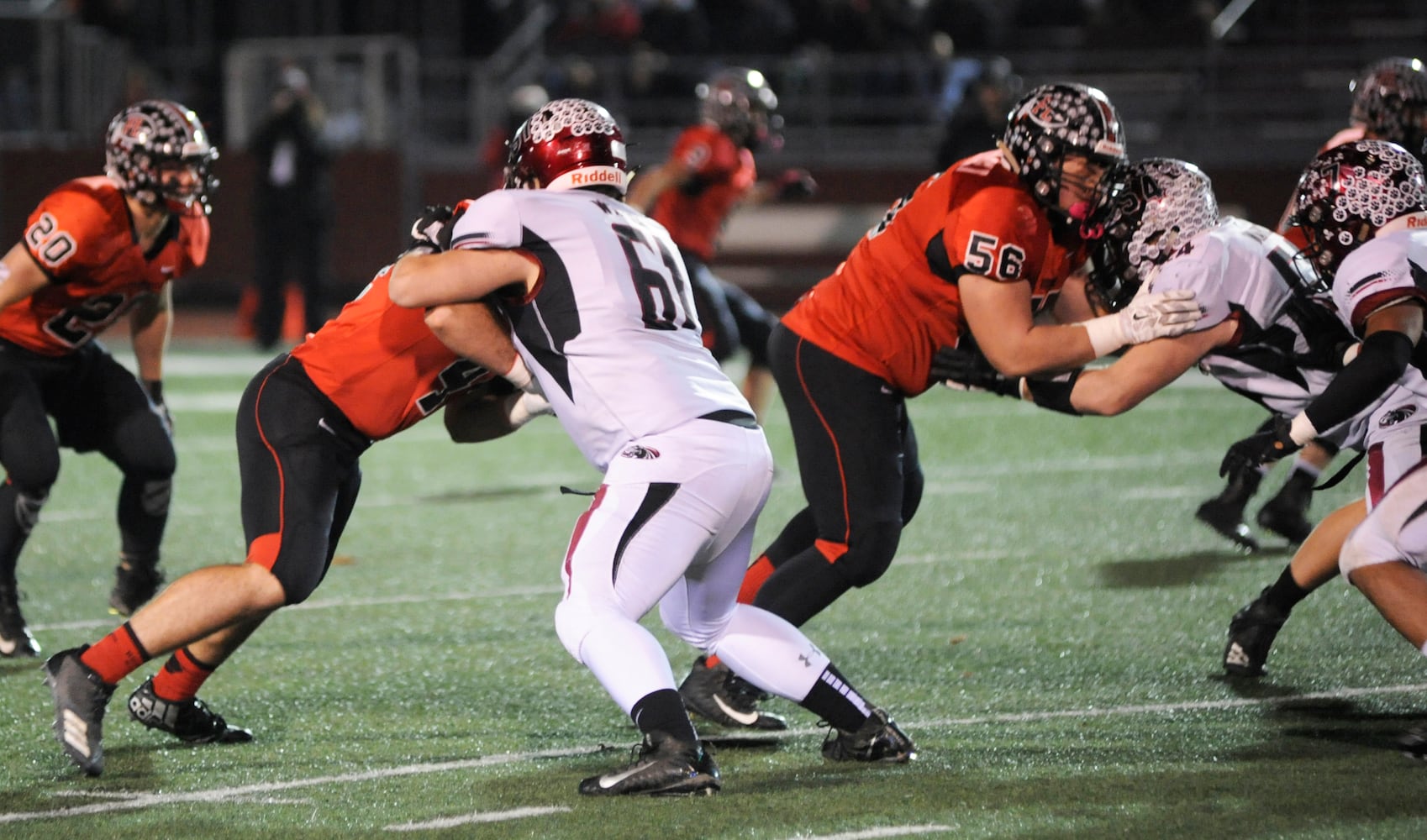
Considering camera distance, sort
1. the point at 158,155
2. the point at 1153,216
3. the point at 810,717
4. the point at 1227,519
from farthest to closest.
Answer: the point at 1227,519, the point at 158,155, the point at 810,717, the point at 1153,216

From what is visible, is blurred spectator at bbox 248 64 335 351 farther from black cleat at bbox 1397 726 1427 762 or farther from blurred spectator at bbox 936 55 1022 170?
black cleat at bbox 1397 726 1427 762

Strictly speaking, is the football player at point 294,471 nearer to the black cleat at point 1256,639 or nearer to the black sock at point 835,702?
the black sock at point 835,702

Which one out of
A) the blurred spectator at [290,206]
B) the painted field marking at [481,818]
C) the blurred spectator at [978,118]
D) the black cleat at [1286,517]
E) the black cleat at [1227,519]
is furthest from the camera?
the blurred spectator at [290,206]

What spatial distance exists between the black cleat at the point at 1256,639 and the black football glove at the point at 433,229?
2.46 meters

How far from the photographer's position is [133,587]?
582cm

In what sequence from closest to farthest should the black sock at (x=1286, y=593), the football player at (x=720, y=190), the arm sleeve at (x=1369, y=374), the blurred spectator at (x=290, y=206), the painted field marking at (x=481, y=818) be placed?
the painted field marking at (x=481, y=818) < the arm sleeve at (x=1369, y=374) < the black sock at (x=1286, y=593) < the football player at (x=720, y=190) < the blurred spectator at (x=290, y=206)

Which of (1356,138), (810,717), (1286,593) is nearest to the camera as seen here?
(810,717)

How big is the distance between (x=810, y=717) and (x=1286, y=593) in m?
1.38

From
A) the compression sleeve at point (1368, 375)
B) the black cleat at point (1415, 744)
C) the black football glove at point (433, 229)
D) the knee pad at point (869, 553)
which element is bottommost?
the black cleat at point (1415, 744)

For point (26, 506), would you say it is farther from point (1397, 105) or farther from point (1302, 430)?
point (1397, 105)

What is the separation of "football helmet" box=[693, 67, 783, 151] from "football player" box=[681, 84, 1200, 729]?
4.15 m

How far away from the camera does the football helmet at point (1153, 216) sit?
4.29 meters

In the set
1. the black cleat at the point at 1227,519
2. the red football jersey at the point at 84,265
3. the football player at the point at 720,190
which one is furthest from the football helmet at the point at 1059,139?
the football player at the point at 720,190

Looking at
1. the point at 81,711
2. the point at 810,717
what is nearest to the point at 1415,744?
the point at 810,717
